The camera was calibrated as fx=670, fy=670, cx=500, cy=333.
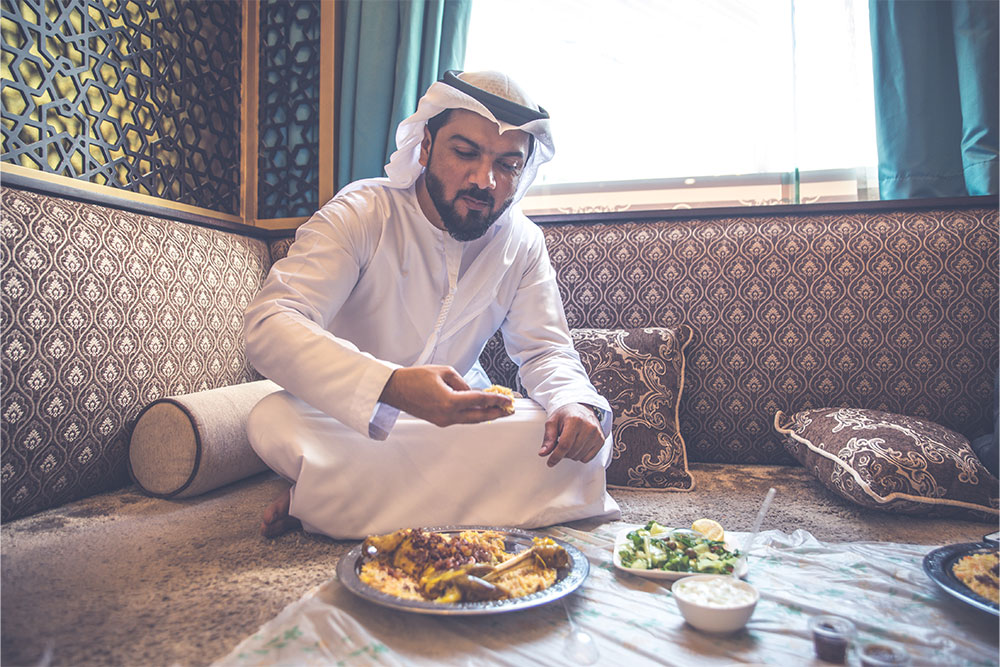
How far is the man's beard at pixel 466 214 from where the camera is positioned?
1.93 m

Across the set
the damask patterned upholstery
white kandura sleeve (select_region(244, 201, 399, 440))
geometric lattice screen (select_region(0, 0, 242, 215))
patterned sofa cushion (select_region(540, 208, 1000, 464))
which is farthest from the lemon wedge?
geometric lattice screen (select_region(0, 0, 242, 215))

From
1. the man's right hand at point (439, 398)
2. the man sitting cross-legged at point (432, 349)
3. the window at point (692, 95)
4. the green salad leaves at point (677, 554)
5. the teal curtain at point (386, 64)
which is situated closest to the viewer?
the green salad leaves at point (677, 554)

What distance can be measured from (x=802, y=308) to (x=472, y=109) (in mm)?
1279

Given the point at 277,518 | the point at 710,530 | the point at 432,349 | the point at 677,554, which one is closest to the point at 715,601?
the point at 677,554

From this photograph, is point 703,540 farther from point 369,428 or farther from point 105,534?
point 105,534

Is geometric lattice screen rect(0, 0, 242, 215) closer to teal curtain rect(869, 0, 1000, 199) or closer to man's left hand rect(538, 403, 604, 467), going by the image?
man's left hand rect(538, 403, 604, 467)

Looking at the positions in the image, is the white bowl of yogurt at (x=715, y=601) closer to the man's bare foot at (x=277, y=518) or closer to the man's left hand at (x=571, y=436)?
the man's left hand at (x=571, y=436)

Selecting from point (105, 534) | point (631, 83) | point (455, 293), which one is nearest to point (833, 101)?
point (631, 83)

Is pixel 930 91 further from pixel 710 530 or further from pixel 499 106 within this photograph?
pixel 710 530

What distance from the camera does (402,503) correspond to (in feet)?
5.26

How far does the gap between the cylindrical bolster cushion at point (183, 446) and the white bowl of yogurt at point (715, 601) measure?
4.32 ft

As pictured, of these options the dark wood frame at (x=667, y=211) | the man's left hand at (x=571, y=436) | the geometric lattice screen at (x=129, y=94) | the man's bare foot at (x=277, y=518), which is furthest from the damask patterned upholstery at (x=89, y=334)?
the man's left hand at (x=571, y=436)

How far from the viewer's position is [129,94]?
248cm

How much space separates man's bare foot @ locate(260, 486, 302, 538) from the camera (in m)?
1.56
